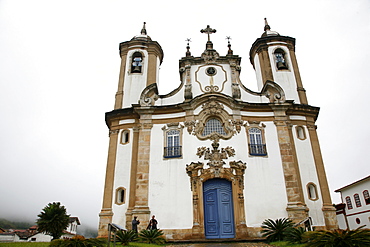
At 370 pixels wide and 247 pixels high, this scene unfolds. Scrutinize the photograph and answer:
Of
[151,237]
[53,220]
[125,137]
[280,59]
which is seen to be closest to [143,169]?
[125,137]

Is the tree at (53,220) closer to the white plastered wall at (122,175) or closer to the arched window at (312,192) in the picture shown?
the white plastered wall at (122,175)

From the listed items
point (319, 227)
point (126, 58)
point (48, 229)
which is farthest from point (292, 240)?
point (126, 58)

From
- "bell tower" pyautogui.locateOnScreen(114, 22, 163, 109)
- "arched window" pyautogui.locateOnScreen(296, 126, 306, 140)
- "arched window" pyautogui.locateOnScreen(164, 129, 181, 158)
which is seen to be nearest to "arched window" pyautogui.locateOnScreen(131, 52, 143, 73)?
"bell tower" pyautogui.locateOnScreen(114, 22, 163, 109)

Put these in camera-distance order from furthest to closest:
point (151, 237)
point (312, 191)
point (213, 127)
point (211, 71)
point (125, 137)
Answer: point (211, 71) < point (125, 137) < point (213, 127) < point (312, 191) < point (151, 237)

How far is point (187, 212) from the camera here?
14141 mm

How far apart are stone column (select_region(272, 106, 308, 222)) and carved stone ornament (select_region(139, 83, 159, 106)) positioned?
6858 mm

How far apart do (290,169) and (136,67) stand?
11.3 meters

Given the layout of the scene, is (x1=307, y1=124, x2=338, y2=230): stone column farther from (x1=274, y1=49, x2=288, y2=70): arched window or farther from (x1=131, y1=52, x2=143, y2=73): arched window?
(x1=131, y1=52, x2=143, y2=73): arched window

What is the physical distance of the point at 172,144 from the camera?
1586 centimetres

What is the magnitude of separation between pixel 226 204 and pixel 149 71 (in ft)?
32.2

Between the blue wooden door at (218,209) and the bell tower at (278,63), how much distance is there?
295 inches

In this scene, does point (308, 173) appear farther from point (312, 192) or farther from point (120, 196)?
point (120, 196)

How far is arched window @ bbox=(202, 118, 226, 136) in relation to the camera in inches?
629

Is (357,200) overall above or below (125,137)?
below
